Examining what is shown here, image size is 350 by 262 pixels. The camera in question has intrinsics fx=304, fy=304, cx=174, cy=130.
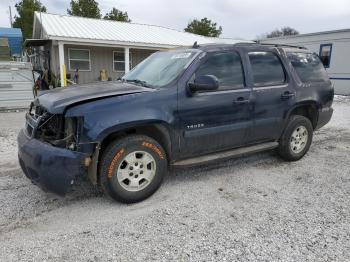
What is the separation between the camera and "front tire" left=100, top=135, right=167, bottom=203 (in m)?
3.45

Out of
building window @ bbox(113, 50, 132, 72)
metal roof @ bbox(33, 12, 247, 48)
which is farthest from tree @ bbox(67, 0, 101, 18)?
building window @ bbox(113, 50, 132, 72)

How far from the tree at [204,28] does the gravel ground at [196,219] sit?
31.8m

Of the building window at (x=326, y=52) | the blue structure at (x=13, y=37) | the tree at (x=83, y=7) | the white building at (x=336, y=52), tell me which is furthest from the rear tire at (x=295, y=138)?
the tree at (x=83, y=7)

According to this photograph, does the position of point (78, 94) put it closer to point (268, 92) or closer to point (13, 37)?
point (268, 92)

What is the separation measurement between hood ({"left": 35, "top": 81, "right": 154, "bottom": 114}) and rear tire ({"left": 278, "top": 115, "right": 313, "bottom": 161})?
2.58m

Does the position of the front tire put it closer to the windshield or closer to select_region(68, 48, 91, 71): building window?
the windshield

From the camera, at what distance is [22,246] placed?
2854mm

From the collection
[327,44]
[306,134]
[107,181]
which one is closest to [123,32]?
[327,44]

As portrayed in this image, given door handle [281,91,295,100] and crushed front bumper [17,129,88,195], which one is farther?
door handle [281,91,295,100]

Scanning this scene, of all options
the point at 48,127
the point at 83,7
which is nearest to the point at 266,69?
the point at 48,127

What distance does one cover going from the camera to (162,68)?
14.1 feet

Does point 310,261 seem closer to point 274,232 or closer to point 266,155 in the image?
point 274,232

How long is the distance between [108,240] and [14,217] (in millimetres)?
1215

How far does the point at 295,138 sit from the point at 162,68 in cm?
260
